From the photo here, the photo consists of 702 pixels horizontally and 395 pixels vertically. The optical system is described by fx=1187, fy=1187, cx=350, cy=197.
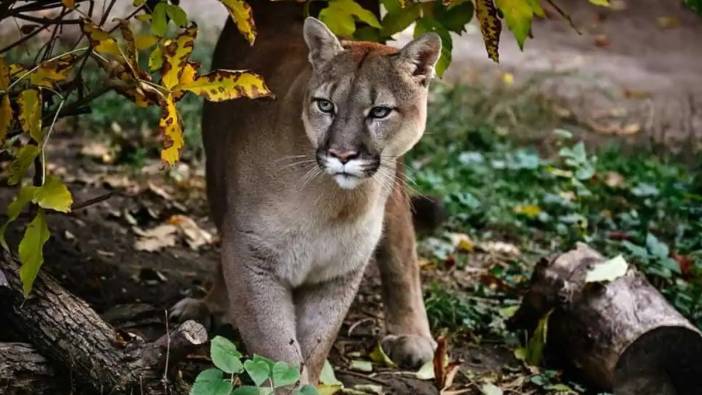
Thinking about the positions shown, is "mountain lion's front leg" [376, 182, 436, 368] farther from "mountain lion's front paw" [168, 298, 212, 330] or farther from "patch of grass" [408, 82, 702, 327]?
"mountain lion's front paw" [168, 298, 212, 330]

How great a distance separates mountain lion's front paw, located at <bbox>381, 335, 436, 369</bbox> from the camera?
15.3 ft

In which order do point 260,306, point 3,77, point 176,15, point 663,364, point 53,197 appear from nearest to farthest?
point 53,197 → point 3,77 → point 176,15 → point 260,306 → point 663,364

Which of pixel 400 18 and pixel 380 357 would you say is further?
pixel 380 357

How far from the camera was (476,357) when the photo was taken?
4.75 m

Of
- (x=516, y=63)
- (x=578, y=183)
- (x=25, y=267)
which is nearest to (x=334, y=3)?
(x=25, y=267)

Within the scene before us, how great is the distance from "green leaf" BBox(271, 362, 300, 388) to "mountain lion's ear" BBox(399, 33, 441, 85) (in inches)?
46.7

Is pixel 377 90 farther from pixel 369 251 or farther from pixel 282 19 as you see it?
pixel 282 19

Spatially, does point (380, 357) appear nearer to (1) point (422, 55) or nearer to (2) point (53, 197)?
(1) point (422, 55)

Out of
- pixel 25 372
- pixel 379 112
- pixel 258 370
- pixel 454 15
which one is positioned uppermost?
pixel 454 15

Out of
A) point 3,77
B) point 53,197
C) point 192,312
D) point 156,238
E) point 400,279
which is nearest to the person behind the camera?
point 53,197

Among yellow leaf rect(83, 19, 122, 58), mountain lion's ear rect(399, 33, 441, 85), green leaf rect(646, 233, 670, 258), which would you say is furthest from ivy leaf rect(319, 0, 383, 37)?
green leaf rect(646, 233, 670, 258)

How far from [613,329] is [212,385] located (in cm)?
167

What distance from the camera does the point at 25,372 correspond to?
11.5ft

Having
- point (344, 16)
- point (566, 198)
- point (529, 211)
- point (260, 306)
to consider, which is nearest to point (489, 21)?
point (344, 16)
